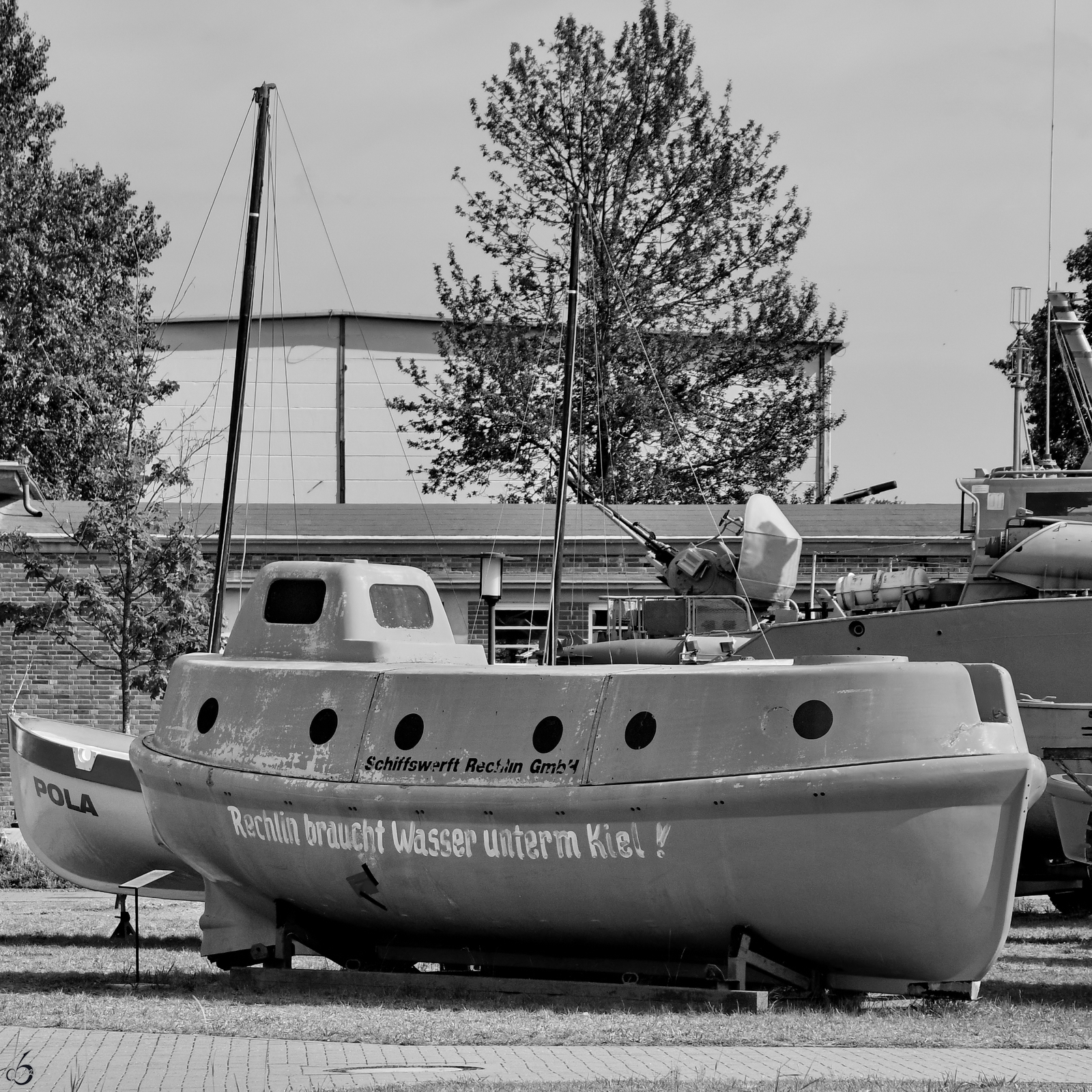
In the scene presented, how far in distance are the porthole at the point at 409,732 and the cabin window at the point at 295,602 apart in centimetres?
144

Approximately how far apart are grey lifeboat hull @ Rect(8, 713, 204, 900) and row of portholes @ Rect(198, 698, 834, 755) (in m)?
3.67

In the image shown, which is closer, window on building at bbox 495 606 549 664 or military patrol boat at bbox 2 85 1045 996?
military patrol boat at bbox 2 85 1045 996

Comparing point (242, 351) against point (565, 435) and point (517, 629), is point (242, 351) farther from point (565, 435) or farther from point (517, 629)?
point (517, 629)

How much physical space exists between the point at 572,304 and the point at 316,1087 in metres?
16.9

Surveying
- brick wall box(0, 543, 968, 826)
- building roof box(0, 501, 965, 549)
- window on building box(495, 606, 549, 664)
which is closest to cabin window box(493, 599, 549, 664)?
window on building box(495, 606, 549, 664)

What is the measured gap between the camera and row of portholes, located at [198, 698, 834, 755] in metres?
9.84

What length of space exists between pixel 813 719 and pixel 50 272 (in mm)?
27999

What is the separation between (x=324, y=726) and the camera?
11.4m

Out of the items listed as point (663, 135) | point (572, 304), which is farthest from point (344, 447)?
point (572, 304)

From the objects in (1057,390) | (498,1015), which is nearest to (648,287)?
(1057,390)

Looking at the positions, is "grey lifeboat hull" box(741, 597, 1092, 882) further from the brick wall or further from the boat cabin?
the brick wall

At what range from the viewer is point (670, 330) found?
127 ft

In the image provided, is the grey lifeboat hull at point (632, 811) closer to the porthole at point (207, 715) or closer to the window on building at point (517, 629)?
the porthole at point (207, 715)

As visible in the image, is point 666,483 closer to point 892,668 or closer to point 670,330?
point 670,330
